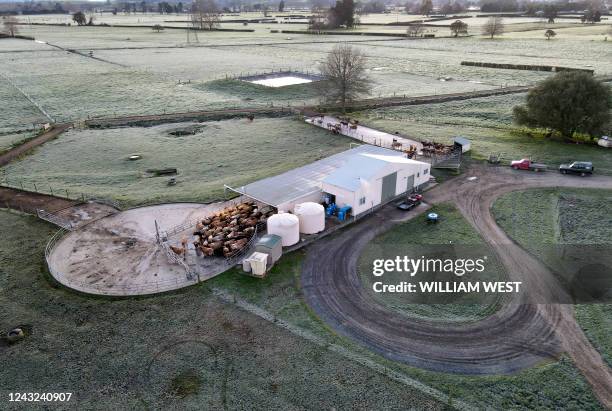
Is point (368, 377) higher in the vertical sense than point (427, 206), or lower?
lower

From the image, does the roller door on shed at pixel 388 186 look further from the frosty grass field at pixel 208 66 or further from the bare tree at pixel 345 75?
the frosty grass field at pixel 208 66

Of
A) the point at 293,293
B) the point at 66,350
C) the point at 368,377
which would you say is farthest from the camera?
the point at 293,293

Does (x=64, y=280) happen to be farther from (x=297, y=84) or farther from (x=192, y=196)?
(x=297, y=84)

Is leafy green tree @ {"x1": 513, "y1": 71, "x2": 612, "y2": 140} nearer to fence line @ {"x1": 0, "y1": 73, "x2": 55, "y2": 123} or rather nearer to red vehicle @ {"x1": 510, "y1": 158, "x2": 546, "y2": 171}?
red vehicle @ {"x1": 510, "y1": 158, "x2": 546, "y2": 171}

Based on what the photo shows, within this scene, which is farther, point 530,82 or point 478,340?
point 530,82

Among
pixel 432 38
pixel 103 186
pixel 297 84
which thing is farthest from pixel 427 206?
pixel 432 38

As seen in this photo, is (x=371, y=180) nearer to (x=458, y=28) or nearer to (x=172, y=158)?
(x=172, y=158)

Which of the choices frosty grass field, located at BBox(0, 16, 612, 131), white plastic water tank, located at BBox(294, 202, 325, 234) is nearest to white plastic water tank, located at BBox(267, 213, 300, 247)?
white plastic water tank, located at BBox(294, 202, 325, 234)
